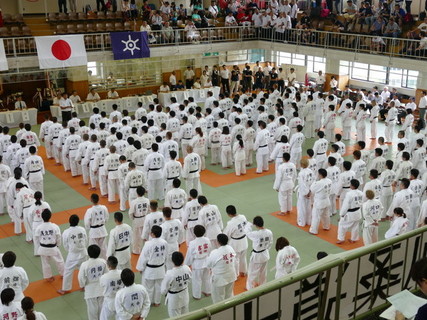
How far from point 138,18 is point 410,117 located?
15.3 metres

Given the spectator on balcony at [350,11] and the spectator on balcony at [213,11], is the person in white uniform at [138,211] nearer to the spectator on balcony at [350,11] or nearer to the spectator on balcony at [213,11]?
the spectator on balcony at [350,11]

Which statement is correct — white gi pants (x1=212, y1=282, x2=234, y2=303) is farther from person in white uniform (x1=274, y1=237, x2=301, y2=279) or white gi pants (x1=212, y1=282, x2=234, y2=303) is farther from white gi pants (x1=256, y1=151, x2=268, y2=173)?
white gi pants (x1=256, y1=151, x2=268, y2=173)

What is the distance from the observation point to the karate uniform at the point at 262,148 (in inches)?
589

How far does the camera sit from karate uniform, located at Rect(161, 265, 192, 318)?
7363 millimetres

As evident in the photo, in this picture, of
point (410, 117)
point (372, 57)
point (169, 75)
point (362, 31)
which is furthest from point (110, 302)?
point (169, 75)

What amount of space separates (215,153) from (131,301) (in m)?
9.99

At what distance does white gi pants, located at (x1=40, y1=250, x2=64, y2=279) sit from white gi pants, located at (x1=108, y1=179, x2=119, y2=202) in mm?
3944

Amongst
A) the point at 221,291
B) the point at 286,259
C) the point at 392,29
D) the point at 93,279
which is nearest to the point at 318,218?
the point at 286,259

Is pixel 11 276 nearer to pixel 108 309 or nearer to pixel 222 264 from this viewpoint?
pixel 108 309

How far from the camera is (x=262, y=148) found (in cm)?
1528

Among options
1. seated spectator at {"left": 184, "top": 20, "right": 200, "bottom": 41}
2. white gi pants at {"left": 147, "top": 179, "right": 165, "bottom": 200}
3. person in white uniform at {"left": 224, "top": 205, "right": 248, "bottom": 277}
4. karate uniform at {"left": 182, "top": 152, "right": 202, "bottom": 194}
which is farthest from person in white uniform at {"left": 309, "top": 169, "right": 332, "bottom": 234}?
seated spectator at {"left": 184, "top": 20, "right": 200, "bottom": 41}

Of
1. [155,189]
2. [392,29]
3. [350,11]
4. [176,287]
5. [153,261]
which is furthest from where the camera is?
[350,11]

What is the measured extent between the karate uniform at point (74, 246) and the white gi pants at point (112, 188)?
4344 mm

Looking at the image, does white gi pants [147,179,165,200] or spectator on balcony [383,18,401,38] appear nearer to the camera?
white gi pants [147,179,165,200]
